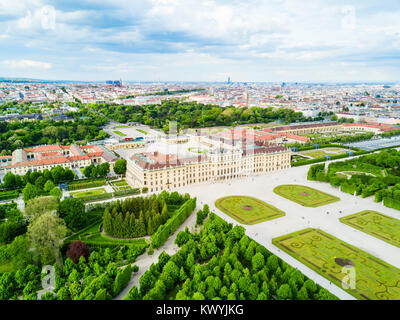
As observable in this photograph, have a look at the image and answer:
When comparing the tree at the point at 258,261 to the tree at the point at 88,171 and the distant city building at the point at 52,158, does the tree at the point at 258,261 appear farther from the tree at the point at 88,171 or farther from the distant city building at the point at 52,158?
the distant city building at the point at 52,158

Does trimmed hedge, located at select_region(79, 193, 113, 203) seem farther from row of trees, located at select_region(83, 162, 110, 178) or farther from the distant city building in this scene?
the distant city building

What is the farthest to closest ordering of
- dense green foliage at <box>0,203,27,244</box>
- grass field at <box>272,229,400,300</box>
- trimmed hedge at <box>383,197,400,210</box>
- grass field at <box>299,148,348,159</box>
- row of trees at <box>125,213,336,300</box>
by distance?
grass field at <box>299,148,348,159</box>
trimmed hedge at <box>383,197,400,210</box>
dense green foliage at <box>0,203,27,244</box>
grass field at <box>272,229,400,300</box>
row of trees at <box>125,213,336,300</box>

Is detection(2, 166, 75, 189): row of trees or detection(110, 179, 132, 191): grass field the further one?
detection(110, 179, 132, 191): grass field

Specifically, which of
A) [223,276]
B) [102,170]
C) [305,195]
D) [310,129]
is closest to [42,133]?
[102,170]

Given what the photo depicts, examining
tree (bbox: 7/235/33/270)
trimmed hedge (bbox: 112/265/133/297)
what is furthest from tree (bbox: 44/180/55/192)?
trimmed hedge (bbox: 112/265/133/297)

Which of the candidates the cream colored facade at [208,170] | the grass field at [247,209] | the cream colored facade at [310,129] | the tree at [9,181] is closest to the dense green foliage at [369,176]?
the cream colored facade at [208,170]

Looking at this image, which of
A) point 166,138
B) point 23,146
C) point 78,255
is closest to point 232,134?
point 166,138

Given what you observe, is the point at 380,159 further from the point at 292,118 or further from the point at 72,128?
the point at 72,128
